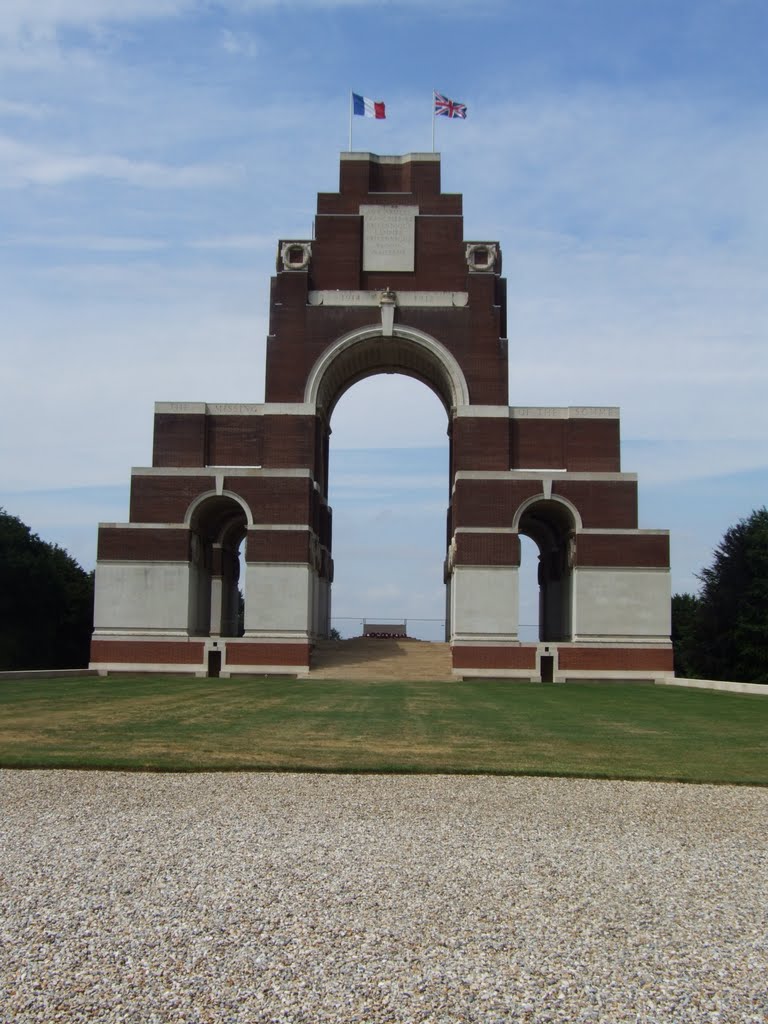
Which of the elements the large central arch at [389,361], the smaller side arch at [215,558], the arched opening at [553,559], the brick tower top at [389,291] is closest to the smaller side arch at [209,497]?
the smaller side arch at [215,558]

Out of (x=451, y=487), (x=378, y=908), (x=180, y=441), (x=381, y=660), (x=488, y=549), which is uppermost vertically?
(x=180, y=441)

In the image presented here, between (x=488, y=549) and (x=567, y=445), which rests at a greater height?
(x=567, y=445)

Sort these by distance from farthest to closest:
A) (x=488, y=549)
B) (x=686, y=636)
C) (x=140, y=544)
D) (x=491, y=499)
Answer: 1. (x=686, y=636)
2. (x=140, y=544)
3. (x=491, y=499)
4. (x=488, y=549)

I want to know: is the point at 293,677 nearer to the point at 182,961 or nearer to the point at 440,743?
the point at 440,743

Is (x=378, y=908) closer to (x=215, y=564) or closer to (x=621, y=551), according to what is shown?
(x=621, y=551)

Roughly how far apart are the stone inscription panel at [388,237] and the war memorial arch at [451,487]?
0.25 ft

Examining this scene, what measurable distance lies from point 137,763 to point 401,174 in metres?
40.0

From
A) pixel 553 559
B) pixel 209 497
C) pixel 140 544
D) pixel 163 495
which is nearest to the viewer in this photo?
pixel 140 544

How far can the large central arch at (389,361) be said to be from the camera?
4525 centimetres

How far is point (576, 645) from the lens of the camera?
42.4 meters

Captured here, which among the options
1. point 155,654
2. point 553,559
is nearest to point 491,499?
point 553,559

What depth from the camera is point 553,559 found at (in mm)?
50719

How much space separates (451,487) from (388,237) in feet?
39.3

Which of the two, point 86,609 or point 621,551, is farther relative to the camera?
point 86,609
